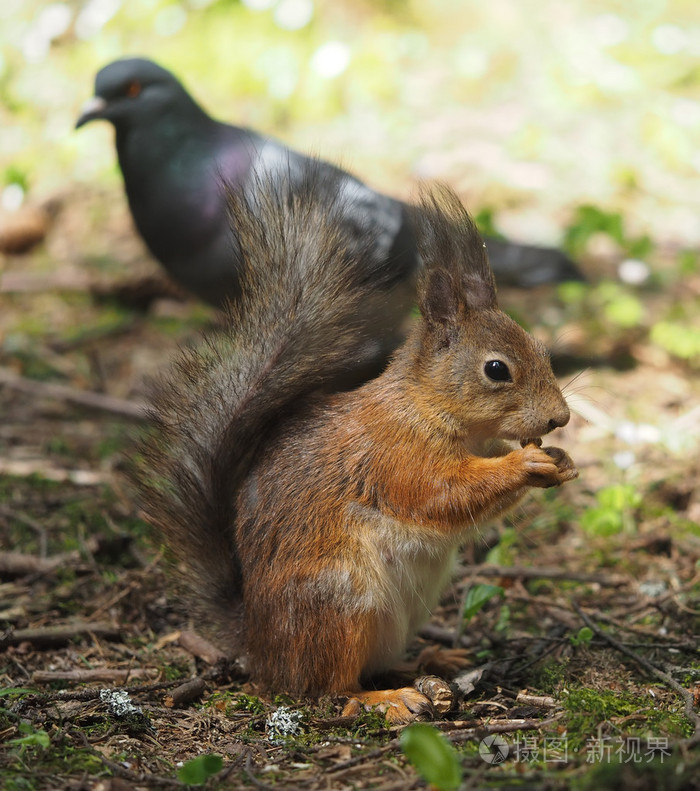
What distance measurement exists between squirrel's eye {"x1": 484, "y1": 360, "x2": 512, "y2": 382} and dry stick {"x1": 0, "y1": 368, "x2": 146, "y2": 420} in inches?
107

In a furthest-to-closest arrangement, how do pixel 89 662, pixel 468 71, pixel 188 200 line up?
1. pixel 468 71
2. pixel 188 200
3. pixel 89 662

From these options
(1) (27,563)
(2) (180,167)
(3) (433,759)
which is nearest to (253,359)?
(3) (433,759)

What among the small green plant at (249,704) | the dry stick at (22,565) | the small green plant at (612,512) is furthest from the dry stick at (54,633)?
the small green plant at (612,512)

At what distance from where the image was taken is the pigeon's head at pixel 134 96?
198 inches

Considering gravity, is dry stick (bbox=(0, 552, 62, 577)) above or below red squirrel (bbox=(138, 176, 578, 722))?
below

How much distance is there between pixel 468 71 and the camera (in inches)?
387

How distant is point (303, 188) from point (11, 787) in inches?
78.0

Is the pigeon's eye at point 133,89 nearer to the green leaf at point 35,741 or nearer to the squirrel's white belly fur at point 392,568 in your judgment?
the squirrel's white belly fur at point 392,568

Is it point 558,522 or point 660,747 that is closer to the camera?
point 660,747

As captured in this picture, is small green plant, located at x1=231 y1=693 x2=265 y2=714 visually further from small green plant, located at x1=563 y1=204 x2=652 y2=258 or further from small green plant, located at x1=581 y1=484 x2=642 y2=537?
small green plant, located at x1=563 y1=204 x2=652 y2=258

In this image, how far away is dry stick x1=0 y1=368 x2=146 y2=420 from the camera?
5.28 m

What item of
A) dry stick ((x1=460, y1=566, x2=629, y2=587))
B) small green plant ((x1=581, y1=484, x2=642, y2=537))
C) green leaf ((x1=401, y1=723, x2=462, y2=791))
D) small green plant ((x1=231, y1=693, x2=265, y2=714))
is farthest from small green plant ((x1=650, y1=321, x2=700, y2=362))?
green leaf ((x1=401, y1=723, x2=462, y2=791))

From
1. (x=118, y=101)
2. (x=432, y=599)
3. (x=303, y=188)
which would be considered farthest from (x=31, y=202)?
(x=432, y=599)

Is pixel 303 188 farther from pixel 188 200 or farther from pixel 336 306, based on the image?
pixel 188 200
